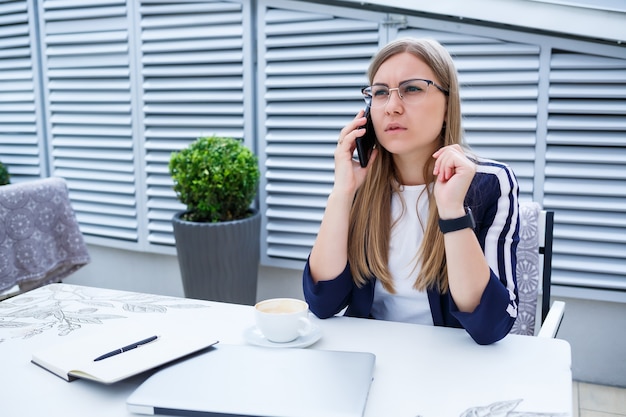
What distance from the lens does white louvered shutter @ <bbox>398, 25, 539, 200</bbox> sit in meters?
2.72

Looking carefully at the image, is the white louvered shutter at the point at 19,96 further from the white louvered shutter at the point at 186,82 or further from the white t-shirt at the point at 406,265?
the white t-shirt at the point at 406,265

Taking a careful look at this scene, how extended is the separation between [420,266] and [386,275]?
0.09 m

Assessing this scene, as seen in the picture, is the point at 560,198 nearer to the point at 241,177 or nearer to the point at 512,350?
the point at 241,177

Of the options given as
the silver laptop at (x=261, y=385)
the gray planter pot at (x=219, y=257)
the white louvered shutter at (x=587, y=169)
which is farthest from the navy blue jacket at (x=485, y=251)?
the gray planter pot at (x=219, y=257)

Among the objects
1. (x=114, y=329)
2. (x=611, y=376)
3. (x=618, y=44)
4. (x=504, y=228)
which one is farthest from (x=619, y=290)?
(x=114, y=329)

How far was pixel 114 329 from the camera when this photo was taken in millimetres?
1171

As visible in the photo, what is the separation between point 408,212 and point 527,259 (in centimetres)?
44

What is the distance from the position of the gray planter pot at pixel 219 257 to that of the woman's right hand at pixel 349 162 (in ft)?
5.14

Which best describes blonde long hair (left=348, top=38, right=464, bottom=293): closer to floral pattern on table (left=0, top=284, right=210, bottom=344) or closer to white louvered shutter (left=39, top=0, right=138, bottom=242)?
floral pattern on table (left=0, top=284, right=210, bottom=344)

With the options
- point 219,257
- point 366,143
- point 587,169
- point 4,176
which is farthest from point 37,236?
point 587,169

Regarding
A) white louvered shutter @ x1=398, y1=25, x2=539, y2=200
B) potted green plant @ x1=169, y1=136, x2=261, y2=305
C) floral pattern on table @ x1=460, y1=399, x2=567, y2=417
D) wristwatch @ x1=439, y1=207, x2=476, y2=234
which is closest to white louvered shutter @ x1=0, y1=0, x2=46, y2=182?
potted green plant @ x1=169, y1=136, x2=261, y2=305

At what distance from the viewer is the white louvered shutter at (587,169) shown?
8.55 ft

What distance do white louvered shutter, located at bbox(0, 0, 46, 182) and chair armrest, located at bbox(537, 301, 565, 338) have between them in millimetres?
3744

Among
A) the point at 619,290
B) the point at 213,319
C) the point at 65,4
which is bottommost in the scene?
the point at 619,290
